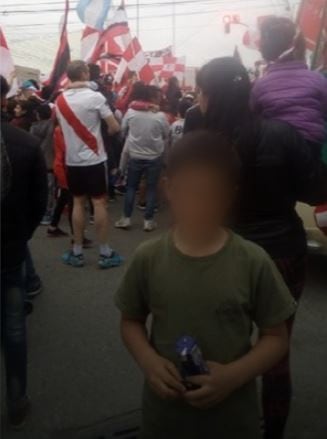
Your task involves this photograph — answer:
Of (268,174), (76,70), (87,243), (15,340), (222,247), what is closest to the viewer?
(222,247)

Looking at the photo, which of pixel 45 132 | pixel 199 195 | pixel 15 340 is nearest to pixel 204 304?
pixel 199 195

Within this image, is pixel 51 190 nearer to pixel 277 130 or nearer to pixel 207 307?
pixel 277 130

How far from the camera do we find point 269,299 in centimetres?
166

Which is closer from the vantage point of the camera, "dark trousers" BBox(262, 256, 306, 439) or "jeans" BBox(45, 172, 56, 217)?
"dark trousers" BBox(262, 256, 306, 439)

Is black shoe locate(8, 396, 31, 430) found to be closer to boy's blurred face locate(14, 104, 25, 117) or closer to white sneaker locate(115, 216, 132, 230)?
boy's blurred face locate(14, 104, 25, 117)

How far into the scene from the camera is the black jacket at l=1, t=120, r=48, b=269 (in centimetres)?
283

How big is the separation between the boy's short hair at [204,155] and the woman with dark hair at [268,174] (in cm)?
49

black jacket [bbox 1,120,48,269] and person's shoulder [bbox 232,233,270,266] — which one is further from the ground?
person's shoulder [bbox 232,233,270,266]

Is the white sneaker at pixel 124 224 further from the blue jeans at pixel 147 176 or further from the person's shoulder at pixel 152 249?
the person's shoulder at pixel 152 249

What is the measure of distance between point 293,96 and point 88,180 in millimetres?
3488

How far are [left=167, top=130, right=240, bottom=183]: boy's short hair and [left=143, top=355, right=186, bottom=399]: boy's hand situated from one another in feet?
1.64

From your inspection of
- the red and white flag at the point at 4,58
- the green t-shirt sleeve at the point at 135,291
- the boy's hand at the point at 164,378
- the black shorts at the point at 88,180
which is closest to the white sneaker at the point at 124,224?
the black shorts at the point at 88,180

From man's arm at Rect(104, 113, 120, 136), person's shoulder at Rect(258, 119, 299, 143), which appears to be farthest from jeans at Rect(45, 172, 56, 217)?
person's shoulder at Rect(258, 119, 299, 143)

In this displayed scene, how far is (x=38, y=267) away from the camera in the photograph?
5855 millimetres
